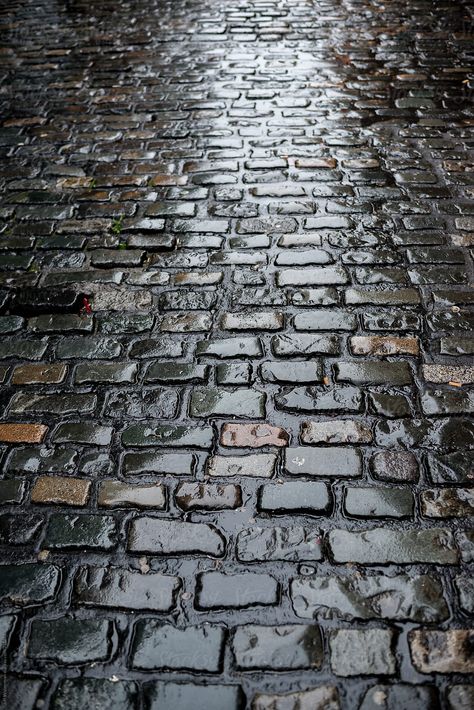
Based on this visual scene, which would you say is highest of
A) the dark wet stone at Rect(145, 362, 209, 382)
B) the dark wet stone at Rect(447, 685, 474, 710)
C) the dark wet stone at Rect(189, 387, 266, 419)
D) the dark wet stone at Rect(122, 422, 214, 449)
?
the dark wet stone at Rect(145, 362, 209, 382)

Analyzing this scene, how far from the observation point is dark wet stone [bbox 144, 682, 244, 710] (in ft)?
5.18

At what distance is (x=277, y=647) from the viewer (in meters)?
1.68

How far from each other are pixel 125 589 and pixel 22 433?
873 millimetres

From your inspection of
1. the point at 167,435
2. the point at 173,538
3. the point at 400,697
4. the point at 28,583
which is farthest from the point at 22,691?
the point at 400,697

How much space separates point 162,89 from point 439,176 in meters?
2.85

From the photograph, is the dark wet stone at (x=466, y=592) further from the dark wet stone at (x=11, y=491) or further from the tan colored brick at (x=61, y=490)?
the dark wet stone at (x=11, y=491)

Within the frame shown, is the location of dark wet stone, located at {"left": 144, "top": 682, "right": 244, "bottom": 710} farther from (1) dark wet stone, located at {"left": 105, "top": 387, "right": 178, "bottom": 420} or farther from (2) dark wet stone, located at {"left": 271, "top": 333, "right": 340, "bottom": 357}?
(2) dark wet stone, located at {"left": 271, "top": 333, "right": 340, "bottom": 357}

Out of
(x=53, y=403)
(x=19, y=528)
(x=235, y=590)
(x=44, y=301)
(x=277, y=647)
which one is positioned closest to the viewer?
(x=277, y=647)

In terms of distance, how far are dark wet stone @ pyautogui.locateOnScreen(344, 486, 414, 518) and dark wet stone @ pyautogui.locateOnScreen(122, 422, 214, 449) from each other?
60 centimetres

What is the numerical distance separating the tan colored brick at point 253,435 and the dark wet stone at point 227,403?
2.4 inches

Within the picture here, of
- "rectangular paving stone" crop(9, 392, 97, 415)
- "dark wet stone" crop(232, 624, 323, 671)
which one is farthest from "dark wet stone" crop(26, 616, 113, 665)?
"rectangular paving stone" crop(9, 392, 97, 415)

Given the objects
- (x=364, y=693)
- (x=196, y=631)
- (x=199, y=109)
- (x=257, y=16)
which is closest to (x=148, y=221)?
(x=199, y=109)

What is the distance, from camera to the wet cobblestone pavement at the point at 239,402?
5.55ft

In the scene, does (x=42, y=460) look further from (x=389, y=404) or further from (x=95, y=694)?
(x=389, y=404)
